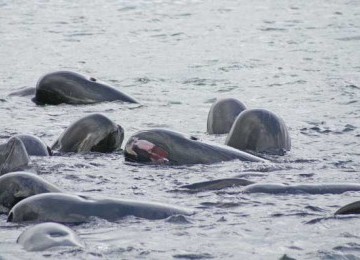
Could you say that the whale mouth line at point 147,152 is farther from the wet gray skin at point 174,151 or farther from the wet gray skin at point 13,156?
the wet gray skin at point 13,156

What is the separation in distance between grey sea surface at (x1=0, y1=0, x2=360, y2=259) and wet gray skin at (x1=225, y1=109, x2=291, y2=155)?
0.23 metres

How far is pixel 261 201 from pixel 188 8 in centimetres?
1161

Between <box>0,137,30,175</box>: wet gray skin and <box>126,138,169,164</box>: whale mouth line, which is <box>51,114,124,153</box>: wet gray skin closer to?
<box>126,138,169,164</box>: whale mouth line

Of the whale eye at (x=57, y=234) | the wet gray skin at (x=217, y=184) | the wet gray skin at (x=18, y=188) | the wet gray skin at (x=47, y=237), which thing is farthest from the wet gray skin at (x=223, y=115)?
the whale eye at (x=57, y=234)

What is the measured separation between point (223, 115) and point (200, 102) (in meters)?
1.68

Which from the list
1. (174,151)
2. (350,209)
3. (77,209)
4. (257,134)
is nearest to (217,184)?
(174,151)

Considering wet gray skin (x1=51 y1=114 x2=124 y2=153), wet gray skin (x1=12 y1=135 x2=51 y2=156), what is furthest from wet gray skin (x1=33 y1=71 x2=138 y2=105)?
wet gray skin (x1=12 y1=135 x2=51 y2=156)

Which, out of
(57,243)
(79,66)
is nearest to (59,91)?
(79,66)

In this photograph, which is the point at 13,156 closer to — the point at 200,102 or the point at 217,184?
the point at 217,184

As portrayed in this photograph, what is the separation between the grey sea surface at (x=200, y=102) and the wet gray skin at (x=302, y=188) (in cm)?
7

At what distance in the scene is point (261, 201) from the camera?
24.4ft

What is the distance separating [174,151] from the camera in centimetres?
875

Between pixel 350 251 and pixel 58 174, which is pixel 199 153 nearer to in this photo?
pixel 58 174

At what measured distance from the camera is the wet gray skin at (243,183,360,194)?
299 inches
